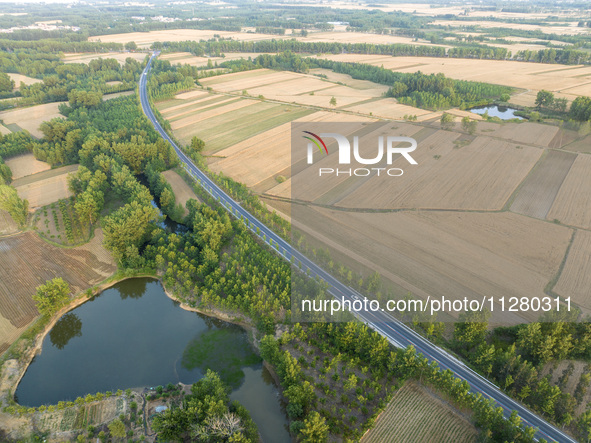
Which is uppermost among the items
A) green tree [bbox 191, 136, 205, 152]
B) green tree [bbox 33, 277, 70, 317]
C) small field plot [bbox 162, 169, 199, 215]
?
green tree [bbox 191, 136, 205, 152]

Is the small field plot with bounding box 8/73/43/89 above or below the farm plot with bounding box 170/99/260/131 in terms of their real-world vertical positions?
above

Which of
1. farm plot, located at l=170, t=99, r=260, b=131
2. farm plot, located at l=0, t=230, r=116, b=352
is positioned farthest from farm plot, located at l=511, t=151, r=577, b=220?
farm plot, located at l=170, t=99, r=260, b=131

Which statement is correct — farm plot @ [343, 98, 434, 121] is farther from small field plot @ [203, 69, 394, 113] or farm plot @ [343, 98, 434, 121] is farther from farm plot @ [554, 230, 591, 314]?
farm plot @ [554, 230, 591, 314]

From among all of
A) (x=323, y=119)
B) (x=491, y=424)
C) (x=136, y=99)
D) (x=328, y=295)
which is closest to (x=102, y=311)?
(x=328, y=295)

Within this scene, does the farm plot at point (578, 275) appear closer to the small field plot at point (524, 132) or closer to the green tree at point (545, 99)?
the small field plot at point (524, 132)

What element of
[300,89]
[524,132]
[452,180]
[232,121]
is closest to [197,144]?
[232,121]

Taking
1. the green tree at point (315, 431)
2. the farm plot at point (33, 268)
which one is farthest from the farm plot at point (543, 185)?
the farm plot at point (33, 268)
